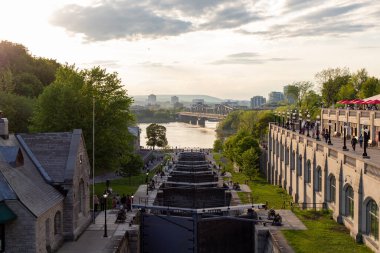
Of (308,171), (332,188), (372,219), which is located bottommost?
(372,219)

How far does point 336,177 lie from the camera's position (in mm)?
34281

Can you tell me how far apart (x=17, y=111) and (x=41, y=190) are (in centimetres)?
2834

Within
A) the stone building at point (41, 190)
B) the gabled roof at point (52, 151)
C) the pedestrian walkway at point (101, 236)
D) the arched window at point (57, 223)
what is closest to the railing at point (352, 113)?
the pedestrian walkway at point (101, 236)

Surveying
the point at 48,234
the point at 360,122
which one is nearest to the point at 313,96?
the point at 360,122

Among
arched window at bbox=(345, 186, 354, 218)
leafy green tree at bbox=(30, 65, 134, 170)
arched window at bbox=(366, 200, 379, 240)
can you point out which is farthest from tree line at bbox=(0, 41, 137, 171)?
arched window at bbox=(366, 200, 379, 240)

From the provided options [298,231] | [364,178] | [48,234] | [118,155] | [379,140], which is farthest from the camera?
[118,155]

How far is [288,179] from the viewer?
55062mm

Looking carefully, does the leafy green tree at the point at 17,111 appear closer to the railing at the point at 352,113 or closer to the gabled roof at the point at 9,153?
the gabled roof at the point at 9,153

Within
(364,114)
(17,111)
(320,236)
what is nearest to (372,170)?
(320,236)

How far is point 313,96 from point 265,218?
9575 cm

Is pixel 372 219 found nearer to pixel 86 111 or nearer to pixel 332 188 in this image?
pixel 332 188

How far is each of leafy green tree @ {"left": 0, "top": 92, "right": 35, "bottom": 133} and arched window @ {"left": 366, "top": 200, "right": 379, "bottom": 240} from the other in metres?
37.7

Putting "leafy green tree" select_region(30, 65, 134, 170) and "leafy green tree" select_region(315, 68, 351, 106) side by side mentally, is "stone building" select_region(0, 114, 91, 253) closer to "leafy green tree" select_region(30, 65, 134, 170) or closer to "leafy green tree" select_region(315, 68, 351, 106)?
"leafy green tree" select_region(30, 65, 134, 170)

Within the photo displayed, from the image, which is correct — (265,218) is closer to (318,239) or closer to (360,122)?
(318,239)
